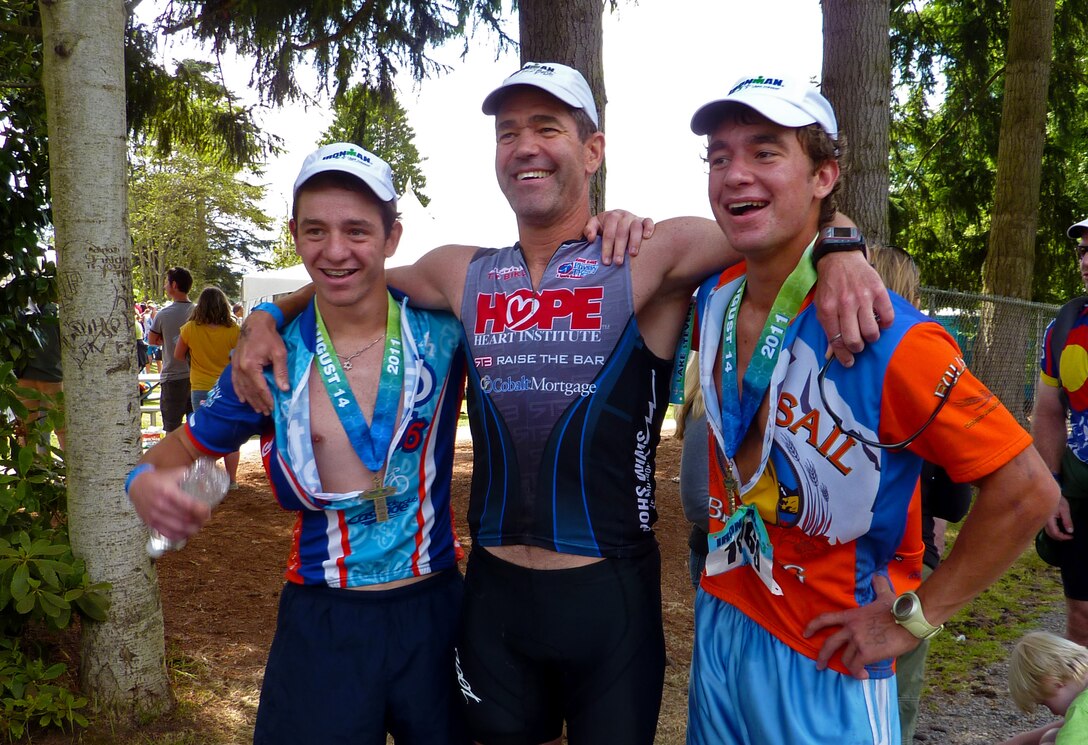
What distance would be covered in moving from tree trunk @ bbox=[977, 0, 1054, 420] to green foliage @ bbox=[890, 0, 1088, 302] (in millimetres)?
544

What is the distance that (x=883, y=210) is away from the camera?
18.3 feet

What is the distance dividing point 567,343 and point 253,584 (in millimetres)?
4068

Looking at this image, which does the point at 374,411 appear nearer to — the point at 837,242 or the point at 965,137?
the point at 837,242

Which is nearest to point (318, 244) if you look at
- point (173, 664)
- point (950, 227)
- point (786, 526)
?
point (786, 526)

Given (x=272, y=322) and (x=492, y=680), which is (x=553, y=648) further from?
(x=272, y=322)

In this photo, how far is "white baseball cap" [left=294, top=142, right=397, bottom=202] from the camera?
7.80ft

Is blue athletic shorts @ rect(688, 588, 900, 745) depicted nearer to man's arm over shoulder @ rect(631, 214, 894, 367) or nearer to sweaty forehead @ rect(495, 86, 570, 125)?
man's arm over shoulder @ rect(631, 214, 894, 367)

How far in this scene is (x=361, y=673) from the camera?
91.9 inches

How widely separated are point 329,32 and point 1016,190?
870 centimetres

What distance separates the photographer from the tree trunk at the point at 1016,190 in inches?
403

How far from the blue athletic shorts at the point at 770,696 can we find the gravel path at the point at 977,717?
2.35 m

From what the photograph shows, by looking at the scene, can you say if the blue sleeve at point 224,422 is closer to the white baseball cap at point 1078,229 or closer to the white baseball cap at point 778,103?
the white baseball cap at point 778,103

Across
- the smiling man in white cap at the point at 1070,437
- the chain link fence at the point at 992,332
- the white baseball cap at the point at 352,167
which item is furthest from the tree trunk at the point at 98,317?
the chain link fence at the point at 992,332

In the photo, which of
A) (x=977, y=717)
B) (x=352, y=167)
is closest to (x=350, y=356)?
(x=352, y=167)
